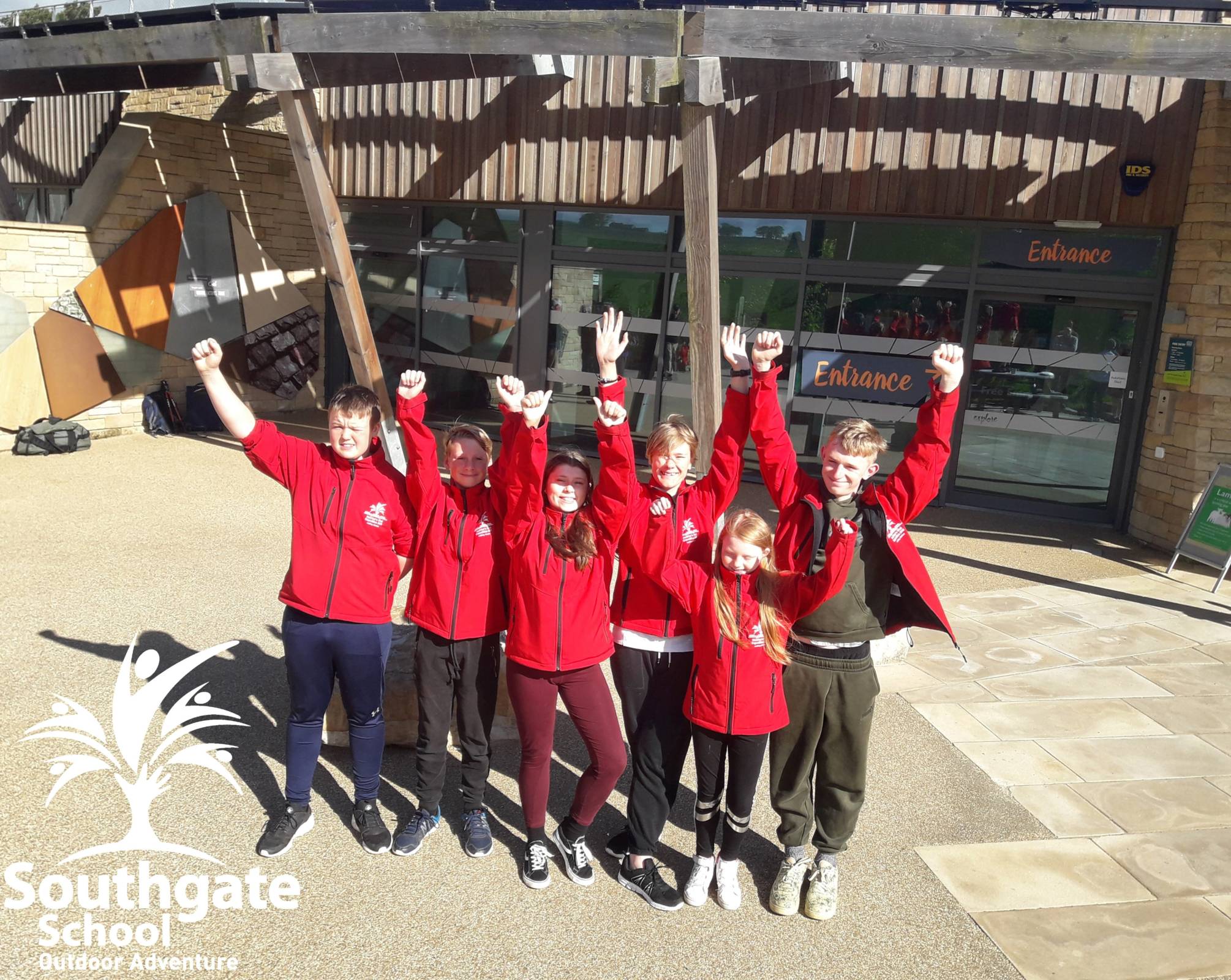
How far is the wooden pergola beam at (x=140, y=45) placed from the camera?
7750mm

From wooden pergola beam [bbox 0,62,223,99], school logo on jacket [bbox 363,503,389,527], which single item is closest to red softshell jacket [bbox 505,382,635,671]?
school logo on jacket [bbox 363,503,389,527]

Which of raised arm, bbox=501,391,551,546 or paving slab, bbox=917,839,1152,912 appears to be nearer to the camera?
raised arm, bbox=501,391,551,546

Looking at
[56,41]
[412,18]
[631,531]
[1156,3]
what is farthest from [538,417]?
[56,41]

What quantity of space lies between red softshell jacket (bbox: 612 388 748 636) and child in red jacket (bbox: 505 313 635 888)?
0.25ft

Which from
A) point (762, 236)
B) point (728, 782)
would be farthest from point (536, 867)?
Result: point (762, 236)

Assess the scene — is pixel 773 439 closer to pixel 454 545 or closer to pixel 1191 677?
pixel 454 545

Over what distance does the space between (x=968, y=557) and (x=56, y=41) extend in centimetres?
971

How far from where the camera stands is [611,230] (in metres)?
11.0

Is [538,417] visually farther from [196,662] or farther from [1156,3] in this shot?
[1156,3]

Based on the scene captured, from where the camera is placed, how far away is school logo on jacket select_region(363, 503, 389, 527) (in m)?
3.56

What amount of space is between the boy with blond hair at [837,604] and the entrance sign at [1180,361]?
646cm

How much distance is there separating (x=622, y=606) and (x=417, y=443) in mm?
953

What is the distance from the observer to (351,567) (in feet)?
11.5
